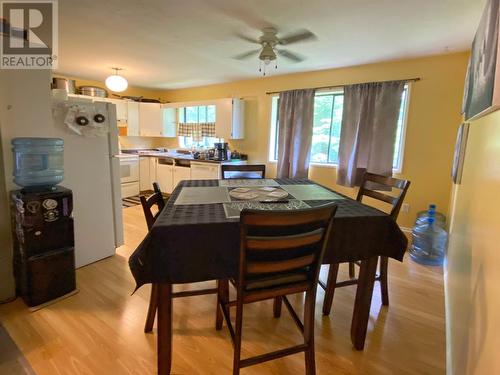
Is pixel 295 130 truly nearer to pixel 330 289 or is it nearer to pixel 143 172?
pixel 330 289

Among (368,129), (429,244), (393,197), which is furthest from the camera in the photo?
(368,129)

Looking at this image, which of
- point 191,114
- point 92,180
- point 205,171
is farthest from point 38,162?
point 191,114

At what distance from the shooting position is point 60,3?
209cm

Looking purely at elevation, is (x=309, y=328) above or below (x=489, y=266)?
below

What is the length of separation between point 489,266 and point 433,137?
2790 millimetres

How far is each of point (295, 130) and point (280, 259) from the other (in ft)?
10.5

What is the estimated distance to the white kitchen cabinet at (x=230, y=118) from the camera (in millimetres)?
4723

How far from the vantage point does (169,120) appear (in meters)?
5.90

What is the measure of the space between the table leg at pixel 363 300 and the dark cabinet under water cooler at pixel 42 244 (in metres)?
2.15

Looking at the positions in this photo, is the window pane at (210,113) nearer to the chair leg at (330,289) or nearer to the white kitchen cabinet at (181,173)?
the white kitchen cabinet at (181,173)

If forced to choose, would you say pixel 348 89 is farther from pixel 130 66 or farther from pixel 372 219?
pixel 130 66

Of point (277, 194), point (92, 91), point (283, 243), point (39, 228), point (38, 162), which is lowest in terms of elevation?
point (39, 228)

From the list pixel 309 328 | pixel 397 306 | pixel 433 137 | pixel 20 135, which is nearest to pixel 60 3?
pixel 20 135

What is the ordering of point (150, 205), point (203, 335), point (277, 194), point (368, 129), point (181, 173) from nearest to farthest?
point (150, 205)
point (203, 335)
point (277, 194)
point (368, 129)
point (181, 173)
